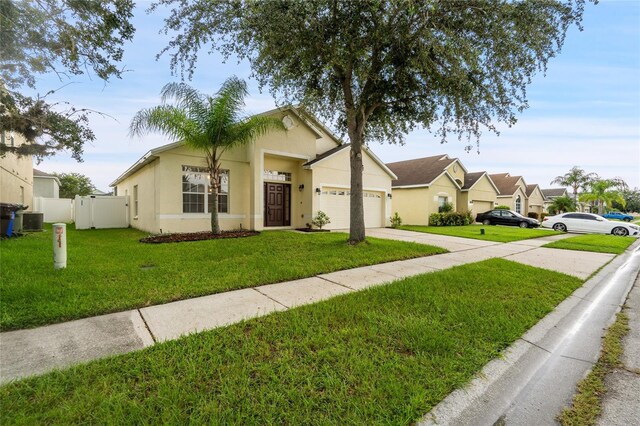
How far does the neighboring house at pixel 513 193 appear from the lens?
105 ft

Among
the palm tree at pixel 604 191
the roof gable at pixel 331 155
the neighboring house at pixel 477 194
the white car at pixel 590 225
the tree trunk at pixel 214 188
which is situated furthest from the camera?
the palm tree at pixel 604 191

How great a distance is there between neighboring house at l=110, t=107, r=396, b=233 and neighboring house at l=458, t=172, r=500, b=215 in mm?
13339

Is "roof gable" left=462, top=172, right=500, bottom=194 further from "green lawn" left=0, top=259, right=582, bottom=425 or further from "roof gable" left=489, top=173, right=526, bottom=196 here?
"green lawn" left=0, top=259, right=582, bottom=425

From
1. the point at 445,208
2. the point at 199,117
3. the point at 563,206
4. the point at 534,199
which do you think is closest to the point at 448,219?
the point at 445,208

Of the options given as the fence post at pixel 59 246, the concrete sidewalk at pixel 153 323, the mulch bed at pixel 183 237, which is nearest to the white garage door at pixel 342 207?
the mulch bed at pixel 183 237

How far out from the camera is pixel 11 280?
15.4 ft

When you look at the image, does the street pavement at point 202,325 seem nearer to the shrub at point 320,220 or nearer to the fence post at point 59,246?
the fence post at point 59,246

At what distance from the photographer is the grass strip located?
2.16 meters

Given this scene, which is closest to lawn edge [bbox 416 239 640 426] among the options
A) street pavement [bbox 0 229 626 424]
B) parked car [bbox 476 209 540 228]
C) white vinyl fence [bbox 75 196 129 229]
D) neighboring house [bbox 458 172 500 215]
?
street pavement [bbox 0 229 626 424]

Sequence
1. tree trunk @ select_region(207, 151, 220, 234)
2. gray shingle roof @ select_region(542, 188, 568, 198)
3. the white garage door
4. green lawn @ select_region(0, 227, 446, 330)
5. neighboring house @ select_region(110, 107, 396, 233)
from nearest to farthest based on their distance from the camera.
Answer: green lawn @ select_region(0, 227, 446, 330) → tree trunk @ select_region(207, 151, 220, 234) → neighboring house @ select_region(110, 107, 396, 233) → the white garage door → gray shingle roof @ select_region(542, 188, 568, 198)

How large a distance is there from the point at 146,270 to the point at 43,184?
29.7 m

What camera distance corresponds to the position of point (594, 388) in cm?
254

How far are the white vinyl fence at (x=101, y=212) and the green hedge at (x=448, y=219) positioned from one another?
68.1 ft

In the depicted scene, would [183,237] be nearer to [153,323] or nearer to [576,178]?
[153,323]
